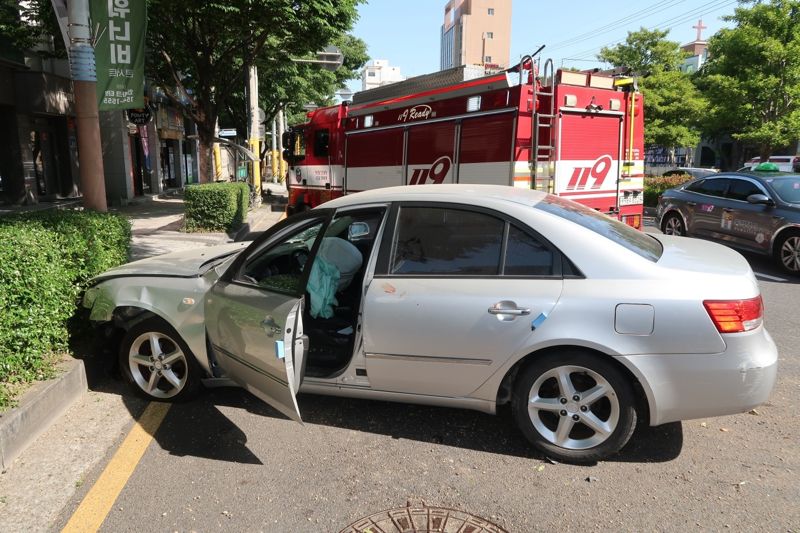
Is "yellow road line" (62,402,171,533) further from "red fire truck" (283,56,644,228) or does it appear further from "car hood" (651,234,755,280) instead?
"red fire truck" (283,56,644,228)

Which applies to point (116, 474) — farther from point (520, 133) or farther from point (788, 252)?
point (788, 252)

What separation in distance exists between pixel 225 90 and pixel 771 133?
1841 centimetres

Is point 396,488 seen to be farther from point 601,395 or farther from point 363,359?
point 601,395

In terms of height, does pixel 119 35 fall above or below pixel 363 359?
above

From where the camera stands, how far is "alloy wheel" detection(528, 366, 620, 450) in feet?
10.5

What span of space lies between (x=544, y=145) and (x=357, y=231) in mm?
3779

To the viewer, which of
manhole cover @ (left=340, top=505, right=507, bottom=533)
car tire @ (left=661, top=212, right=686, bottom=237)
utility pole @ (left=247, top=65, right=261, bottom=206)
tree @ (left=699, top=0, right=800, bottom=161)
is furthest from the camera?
utility pole @ (left=247, top=65, right=261, bottom=206)

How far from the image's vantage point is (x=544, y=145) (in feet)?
25.0

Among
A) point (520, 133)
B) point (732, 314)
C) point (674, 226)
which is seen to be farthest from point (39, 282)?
point (674, 226)

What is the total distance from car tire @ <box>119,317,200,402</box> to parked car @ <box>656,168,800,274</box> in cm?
865

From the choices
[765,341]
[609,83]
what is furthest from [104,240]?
[609,83]

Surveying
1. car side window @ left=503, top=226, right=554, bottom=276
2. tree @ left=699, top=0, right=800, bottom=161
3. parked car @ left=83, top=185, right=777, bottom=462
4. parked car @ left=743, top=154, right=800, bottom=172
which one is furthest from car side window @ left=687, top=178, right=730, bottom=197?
parked car @ left=743, top=154, right=800, bottom=172

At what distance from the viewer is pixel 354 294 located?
14.1 feet

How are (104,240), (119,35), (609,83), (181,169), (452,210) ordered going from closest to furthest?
(452,210) < (104,240) < (119,35) < (609,83) < (181,169)
